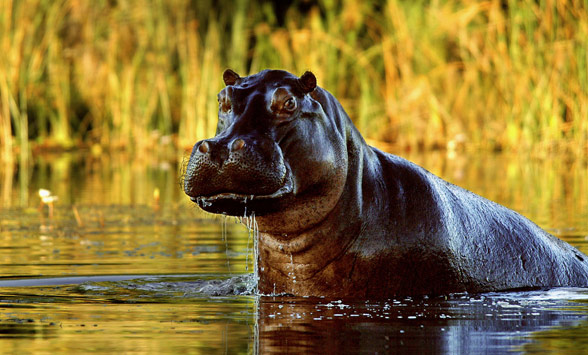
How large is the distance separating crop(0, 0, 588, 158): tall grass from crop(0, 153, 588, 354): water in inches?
196

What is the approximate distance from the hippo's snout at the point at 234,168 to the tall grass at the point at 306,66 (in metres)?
10.5

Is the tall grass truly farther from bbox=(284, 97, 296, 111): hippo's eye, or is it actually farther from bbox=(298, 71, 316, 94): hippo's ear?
bbox=(284, 97, 296, 111): hippo's eye

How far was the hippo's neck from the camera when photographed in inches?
221

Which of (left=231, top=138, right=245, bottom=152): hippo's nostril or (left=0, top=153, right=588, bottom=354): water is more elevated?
(left=231, top=138, right=245, bottom=152): hippo's nostril

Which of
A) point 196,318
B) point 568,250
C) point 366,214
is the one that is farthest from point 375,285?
point 568,250

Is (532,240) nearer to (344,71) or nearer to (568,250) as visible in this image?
(568,250)

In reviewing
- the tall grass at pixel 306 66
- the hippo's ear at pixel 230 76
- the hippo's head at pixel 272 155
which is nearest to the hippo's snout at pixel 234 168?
the hippo's head at pixel 272 155

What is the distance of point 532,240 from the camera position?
6.23 meters

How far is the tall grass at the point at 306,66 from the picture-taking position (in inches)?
626

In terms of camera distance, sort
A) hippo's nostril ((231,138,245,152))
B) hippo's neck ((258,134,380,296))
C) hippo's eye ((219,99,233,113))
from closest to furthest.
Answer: hippo's nostril ((231,138,245,152)) → hippo's eye ((219,99,233,113)) → hippo's neck ((258,134,380,296))

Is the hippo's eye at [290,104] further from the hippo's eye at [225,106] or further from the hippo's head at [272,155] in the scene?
the hippo's eye at [225,106]

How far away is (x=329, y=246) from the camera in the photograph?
5.61 metres

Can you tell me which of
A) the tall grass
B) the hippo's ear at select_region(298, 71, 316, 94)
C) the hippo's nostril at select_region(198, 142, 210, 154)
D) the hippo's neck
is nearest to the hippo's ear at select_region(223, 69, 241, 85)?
the hippo's ear at select_region(298, 71, 316, 94)

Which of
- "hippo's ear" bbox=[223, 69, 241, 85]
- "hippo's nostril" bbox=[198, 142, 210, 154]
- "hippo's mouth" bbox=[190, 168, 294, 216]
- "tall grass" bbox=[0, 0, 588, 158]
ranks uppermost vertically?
"tall grass" bbox=[0, 0, 588, 158]
